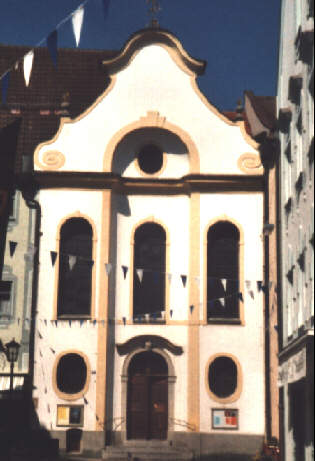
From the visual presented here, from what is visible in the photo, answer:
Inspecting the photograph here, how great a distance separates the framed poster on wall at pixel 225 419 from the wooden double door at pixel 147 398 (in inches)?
64.5

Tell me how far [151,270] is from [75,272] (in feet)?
8.07

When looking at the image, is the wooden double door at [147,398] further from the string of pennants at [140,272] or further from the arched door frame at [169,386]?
the string of pennants at [140,272]

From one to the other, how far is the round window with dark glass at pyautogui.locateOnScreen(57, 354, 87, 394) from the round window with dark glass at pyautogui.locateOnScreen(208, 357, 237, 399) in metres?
4.03

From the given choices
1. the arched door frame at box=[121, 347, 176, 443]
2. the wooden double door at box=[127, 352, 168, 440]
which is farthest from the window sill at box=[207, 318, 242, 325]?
the wooden double door at box=[127, 352, 168, 440]

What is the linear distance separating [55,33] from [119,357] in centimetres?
1310

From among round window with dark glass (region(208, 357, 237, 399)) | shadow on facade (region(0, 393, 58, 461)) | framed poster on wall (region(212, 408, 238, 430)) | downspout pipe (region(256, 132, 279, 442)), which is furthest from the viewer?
round window with dark glass (region(208, 357, 237, 399))

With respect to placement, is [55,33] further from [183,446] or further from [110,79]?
[183,446]

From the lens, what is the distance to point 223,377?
95.1 ft

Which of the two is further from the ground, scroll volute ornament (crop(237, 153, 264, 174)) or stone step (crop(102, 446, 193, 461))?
scroll volute ornament (crop(237, 153, 264, 174))

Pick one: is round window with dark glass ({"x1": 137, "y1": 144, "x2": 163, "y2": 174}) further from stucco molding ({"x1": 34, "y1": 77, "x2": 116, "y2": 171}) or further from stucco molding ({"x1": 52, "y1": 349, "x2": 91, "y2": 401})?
stucco molding ({"x1": 52, "y1": 349, "x2": 91, "y2": 401})

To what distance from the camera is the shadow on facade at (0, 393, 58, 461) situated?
84.3 ft

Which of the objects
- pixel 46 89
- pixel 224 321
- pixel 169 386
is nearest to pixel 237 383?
pixel 224 321

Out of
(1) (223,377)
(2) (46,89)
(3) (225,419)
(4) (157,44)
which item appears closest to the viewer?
(3) (225,419)

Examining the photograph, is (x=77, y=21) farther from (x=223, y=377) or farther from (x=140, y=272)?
(x=223, y=377)
